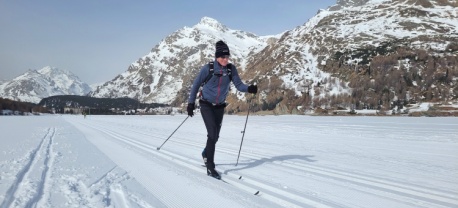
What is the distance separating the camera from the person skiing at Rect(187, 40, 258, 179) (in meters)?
6.89

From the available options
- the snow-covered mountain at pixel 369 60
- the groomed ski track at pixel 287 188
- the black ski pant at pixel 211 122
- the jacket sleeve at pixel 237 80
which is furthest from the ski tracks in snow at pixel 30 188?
the snow-covered mountain at pixel 369 60

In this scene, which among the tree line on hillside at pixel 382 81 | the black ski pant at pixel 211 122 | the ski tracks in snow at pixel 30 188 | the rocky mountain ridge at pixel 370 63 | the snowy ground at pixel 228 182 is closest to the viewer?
the ski tracks in snow at pixel 30 188

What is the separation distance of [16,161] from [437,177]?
873cm

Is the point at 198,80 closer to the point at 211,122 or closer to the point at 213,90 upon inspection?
the point at 213,90

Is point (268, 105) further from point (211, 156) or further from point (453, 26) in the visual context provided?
point (211, 156)

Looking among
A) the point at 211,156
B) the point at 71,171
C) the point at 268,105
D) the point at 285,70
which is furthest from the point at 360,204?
the point at 285,70

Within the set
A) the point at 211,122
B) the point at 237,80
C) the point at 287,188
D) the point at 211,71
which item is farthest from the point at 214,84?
the point at 287,188

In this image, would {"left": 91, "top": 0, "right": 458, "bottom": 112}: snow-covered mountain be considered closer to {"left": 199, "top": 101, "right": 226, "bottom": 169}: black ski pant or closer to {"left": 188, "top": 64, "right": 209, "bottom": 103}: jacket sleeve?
{"left": 199, "top": 101, "right": 226, "bottom": 169}: black ski pant

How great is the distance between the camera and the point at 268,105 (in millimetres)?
135875

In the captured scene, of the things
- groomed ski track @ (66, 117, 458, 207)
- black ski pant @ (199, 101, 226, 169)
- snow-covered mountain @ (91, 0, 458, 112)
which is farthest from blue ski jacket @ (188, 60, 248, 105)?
snow-covered mountain @ (91, 0, 458, 112)

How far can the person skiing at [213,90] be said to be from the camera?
22.6 feet

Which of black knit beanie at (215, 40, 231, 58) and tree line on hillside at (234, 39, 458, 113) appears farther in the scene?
tree line on hillside at (234, 39, 458, 113)

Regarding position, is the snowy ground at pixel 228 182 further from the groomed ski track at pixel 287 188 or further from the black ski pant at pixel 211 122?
the black ski pant at pixel 211 122

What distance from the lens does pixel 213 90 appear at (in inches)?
276
